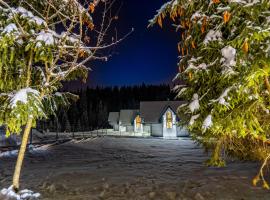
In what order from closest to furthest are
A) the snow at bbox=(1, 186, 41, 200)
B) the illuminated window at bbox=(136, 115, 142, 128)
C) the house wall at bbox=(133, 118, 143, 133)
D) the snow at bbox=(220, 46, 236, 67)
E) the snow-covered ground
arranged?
the snow at bbox=(220, 46, 236, 67)
the snow at bbox=(1, 186, 41, 200)
the snow-covered ground
the house wall at bbox=(133, 118, 143, 133)
the illuminated window at bbox=(136, 115, 142, 128)

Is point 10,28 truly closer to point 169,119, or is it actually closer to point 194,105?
point 194,105

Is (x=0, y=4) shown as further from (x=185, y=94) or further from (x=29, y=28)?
(x=185, y=94)

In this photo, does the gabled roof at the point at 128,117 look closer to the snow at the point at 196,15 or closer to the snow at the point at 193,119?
the snow at the point at 193,119

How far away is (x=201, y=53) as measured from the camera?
7477 mm

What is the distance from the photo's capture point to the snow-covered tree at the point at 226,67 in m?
5.98

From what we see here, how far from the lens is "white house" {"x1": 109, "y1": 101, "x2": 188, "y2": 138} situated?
4756 cm

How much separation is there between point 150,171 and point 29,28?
32.1 feet

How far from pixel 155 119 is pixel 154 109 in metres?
2.76

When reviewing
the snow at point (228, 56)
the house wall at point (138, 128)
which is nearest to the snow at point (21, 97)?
the snow at point (228, 56)

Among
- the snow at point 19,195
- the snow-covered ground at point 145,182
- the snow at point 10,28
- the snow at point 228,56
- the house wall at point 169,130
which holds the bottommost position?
the snow-covered ground at point 145,182

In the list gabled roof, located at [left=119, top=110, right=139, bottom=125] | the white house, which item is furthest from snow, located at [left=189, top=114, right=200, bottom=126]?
gabled roof, located at [left=119, top=110, right=139, bottom=125]

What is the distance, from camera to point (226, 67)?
6.45 m

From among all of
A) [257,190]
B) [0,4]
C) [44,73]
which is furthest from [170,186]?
[0,4]

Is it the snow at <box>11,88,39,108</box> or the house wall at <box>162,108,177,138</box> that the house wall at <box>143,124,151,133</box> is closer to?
the house wall at <box>162,108,177,138</box>
